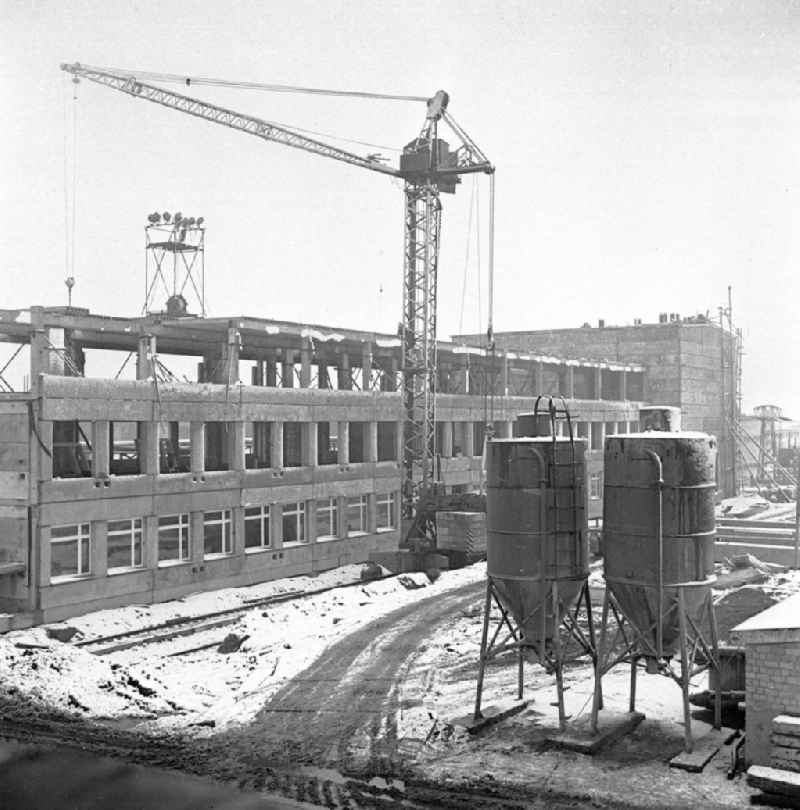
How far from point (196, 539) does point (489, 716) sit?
16666 mm

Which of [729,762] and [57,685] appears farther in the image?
[57,685]

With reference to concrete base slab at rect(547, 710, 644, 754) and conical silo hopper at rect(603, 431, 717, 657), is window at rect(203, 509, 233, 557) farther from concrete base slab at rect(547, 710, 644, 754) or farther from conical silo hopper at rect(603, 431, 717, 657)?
conical silo hopper at rect(603, 431, 717, 657)

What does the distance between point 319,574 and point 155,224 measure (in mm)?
14788

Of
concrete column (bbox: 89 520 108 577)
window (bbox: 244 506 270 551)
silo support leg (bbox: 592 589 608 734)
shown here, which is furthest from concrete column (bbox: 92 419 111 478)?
silo support leg (bbox: 592 589 608 734)


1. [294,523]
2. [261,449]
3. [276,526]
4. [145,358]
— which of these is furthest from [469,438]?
[145,358]

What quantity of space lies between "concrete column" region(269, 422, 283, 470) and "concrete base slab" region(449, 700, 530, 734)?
736 inches

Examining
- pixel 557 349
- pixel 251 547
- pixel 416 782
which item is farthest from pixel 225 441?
pixel 557 349

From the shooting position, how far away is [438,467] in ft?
127

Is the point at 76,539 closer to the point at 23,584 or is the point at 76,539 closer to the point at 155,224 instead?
the point at 23,584

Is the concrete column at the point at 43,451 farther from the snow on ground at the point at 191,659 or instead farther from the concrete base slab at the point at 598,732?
the concrete base slab at the point at 598,732

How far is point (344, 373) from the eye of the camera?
42.7 m

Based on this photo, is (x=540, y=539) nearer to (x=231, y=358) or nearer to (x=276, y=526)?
(x=276, y=526)

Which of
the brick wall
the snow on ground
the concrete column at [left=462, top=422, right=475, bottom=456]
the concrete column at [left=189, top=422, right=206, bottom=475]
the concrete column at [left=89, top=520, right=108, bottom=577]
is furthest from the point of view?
the concrete column at [left=462, top=422, right=475, bottom=456]

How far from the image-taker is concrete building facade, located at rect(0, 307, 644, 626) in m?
25.1
